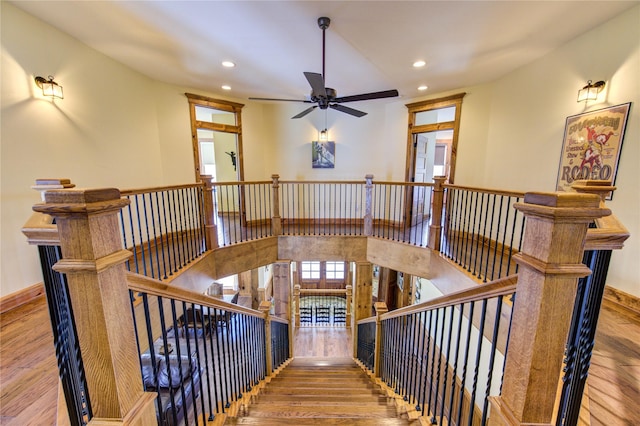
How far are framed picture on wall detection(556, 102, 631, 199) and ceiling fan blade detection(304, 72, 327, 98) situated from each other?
2.77 m

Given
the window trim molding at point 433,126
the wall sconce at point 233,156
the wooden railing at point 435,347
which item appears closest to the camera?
the wooden railing at point 435,347

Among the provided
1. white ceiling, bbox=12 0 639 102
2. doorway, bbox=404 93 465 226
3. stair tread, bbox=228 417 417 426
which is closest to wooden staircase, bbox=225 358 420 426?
stair tread, bbox=228 417 417 426

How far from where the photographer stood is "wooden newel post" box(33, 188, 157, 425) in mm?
710

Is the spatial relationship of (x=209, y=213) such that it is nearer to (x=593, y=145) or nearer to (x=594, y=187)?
(x=594, y=187)

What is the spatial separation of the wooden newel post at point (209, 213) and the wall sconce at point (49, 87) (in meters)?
1.60

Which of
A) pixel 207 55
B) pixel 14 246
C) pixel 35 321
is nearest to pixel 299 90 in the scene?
pixel 207 55

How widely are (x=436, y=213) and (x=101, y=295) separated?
357cm

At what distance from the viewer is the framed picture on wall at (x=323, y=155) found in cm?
561

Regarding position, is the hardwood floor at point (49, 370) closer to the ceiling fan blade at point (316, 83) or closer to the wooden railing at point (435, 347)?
the wooden railing at point (435, 347)

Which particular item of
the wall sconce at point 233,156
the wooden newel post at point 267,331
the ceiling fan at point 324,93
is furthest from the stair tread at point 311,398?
the wall sconce at point 233,156

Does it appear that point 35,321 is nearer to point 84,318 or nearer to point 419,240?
point 84,318

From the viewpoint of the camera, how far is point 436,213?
3510 millimetres

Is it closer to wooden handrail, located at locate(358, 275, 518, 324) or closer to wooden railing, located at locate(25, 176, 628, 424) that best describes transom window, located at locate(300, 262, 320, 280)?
wooden handrail, located at locate(358, 275, 518, 324)

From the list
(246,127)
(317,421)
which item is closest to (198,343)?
(317,421)
